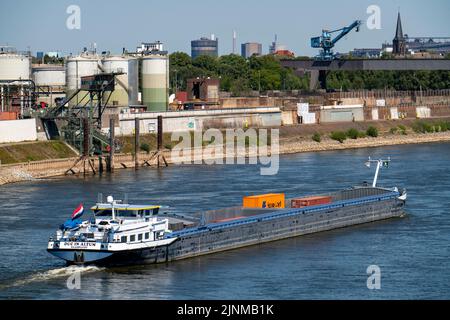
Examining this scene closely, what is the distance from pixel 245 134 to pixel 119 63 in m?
11.7

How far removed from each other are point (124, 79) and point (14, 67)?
370 inches

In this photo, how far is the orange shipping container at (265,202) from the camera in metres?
54.3

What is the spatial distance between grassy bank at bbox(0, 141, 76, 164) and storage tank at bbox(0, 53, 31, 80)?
1760 centimetres

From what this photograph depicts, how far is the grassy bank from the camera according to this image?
75.1 m

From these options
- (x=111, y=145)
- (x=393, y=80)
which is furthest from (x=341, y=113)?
(x=393, y=80)

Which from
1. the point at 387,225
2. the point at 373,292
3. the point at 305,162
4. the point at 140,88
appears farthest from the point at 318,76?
the point at 373,292

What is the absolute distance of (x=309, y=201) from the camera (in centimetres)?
5616

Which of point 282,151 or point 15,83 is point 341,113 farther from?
point 15,83

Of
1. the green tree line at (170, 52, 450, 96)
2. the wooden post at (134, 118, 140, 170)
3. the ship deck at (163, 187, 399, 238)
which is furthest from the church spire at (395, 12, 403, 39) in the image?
the ship deck at (163, 187, 399, 238)

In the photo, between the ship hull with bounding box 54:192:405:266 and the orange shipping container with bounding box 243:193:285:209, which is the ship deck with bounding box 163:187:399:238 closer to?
the ship hull with bounding box 54:192:405:266

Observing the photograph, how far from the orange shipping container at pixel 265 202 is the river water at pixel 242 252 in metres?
2.78
